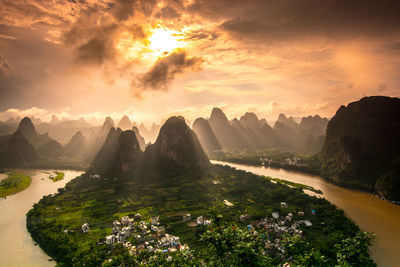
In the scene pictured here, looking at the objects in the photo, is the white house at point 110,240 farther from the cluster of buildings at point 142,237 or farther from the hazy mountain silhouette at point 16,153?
the hazy mountain silhouette at point 16,153

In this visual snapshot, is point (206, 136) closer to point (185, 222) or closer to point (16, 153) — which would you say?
point (16, 153)

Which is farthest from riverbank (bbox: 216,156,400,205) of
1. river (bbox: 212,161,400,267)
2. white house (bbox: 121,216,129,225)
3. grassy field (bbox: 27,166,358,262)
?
white house (bbox: 121,216,129,225)

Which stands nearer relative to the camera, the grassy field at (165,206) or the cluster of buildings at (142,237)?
the cluster of buildings at (142,237)

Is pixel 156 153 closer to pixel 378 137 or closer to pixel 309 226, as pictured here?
pixel 309 226

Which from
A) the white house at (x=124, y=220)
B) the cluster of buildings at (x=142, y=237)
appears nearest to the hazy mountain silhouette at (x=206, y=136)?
the white house at (x=124, y=220)

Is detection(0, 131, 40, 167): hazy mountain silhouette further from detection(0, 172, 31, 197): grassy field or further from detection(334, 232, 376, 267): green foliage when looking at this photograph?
detection(334, 232, 376, 267): green foliage

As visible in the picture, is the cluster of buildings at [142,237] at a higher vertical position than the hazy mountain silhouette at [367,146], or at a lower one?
lower

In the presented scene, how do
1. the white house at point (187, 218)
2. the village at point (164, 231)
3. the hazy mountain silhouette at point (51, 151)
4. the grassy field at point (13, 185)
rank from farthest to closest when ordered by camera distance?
the hazy mountain silhouette at point (51, 151) → the grassy field at point (13, 185) → the white house at point (187, 218) → the village at point (164, 231)
